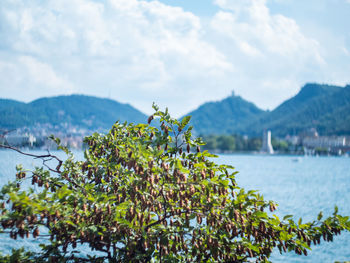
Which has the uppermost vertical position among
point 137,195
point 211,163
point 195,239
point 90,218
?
point 211,163

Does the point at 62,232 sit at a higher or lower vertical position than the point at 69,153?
lower

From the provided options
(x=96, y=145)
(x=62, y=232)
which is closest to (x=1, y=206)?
(x=62, y=232)

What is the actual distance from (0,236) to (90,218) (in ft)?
46.4

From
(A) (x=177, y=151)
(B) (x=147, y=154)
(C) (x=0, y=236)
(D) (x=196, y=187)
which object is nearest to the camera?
(B) (x=147, y=154)

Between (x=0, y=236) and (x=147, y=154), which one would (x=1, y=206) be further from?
(x=0, y=236)

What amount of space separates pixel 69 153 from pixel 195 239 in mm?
2789

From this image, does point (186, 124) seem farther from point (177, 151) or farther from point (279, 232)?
point (279, 232)

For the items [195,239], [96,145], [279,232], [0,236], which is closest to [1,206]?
[96,145]

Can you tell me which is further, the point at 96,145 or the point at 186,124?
the point at 96,145

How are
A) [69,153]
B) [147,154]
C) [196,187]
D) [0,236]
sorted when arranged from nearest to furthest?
[147,154] → [196,187] → [69,153] → [0,236]

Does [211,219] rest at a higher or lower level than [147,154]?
lower

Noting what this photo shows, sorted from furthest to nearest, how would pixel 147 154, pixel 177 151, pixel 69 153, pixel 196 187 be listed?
pixel 69 153, pixel 177 151, pixel 196 187, pixel 147 154

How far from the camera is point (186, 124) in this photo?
514 cm

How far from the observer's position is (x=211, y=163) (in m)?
5.14
